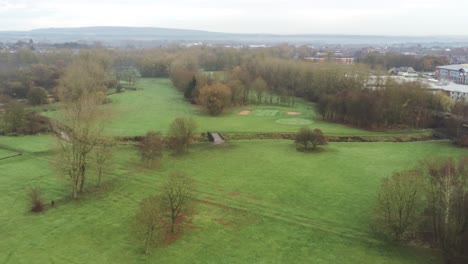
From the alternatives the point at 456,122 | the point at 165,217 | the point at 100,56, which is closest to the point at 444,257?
the point at 165,217

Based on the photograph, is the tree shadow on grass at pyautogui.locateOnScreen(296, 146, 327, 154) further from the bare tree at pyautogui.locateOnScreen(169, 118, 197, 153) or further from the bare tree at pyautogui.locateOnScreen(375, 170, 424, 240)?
the bare tree at pyautogui.locateOnScreen(375, 170, 424, 240)

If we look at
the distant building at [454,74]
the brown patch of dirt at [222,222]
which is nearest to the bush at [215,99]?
the brown patch of dirt at [222,222]

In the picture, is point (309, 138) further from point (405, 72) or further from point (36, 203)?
point (405, 72)

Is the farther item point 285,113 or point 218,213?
point 285,113

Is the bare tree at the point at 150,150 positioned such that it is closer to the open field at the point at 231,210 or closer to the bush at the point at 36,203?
the open field at the point at 231,210

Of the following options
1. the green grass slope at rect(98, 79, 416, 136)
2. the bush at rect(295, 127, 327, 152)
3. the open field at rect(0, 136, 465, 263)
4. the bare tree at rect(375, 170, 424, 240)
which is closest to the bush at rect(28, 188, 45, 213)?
the open field at rect(0, 136, 465, 263)

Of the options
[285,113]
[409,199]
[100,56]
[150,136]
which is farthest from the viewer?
[100,56]

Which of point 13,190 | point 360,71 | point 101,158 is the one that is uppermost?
point 360,71

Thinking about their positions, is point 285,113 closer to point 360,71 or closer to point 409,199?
point 360,71
